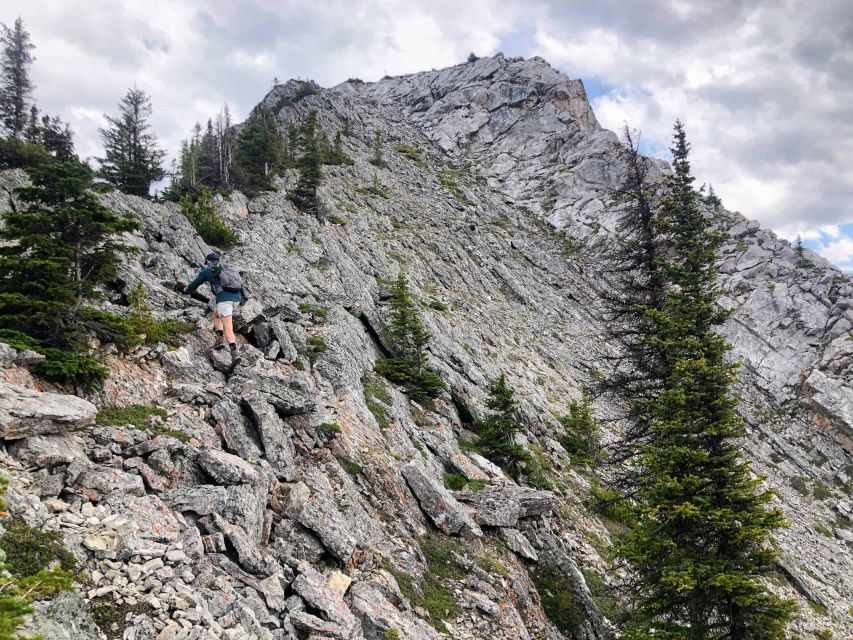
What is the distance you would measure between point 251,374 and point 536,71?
4943 inches

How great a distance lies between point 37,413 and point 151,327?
5368mm

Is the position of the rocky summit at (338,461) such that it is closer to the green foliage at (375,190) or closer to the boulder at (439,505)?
the boulder at (439,505)

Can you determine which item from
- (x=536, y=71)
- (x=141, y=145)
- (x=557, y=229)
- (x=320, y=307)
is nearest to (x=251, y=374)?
(x=320, y=307)

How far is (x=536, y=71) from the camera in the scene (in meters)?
113

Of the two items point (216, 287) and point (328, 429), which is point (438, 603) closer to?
point (328, 429)

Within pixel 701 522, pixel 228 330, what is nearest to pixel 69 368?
pixel 228 330

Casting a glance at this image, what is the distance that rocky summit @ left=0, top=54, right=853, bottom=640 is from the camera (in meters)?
6.52

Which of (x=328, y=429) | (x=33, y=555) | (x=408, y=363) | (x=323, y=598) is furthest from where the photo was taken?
(x=408, y=363)

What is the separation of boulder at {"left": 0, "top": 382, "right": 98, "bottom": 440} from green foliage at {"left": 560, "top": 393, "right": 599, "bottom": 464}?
22626 millimetres

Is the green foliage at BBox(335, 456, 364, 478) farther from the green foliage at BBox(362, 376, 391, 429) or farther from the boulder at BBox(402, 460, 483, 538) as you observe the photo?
the green foliage at BBox(362, 376, 391, 429)

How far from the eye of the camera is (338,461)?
12133mm

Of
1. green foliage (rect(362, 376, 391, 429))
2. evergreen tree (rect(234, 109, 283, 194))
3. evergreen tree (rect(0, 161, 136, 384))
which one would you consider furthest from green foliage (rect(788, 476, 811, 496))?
evergreen tree (rect(234, 109, 283, 194))

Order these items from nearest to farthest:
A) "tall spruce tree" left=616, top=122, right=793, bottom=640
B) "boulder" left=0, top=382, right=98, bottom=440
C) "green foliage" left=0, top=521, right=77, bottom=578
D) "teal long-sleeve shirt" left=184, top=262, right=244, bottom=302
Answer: "green foliage" left=0, top=521, right=77, bottom=578 → "boulder" left=0, top=382, right=98, bottom=440 → "tall spruce tree" left=616, top=122, right=793, bottom=640 → "teal long-sleeve shirt" left=184, top=262, right=244, bottom=302

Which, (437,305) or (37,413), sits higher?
(437,305)
